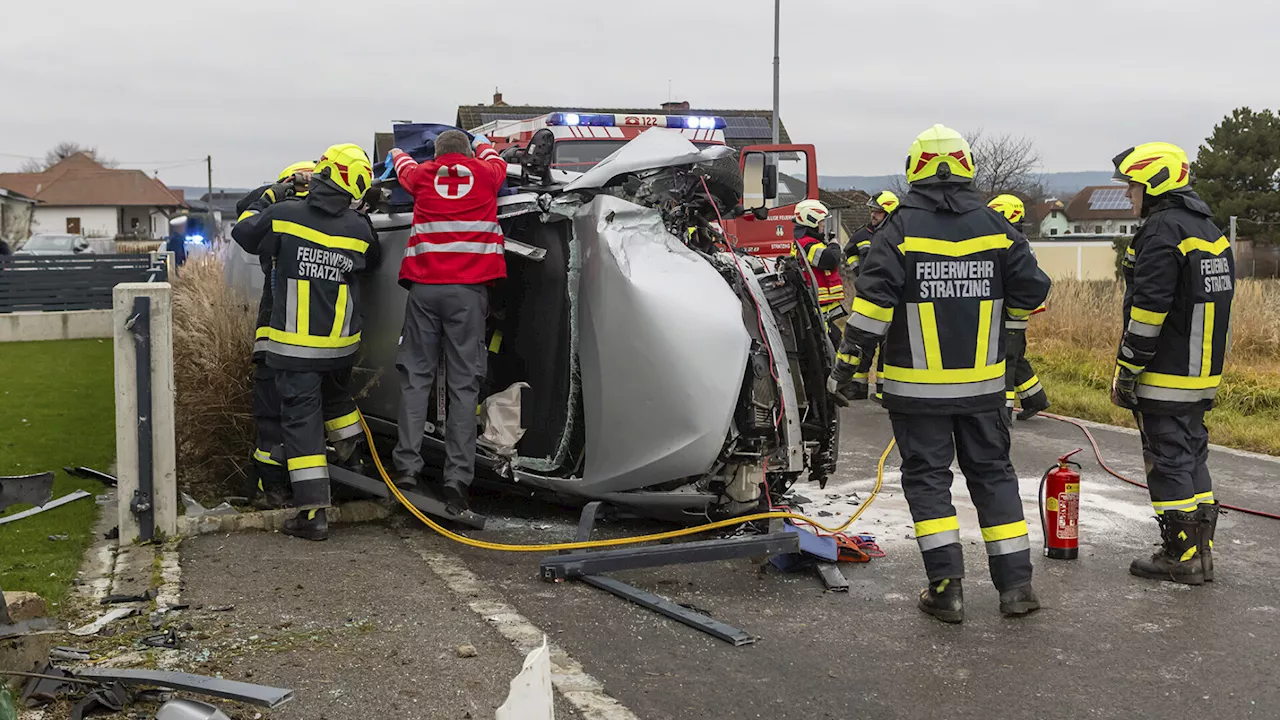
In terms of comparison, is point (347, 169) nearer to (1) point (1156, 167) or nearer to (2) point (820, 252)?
(1) point (1156, 167)

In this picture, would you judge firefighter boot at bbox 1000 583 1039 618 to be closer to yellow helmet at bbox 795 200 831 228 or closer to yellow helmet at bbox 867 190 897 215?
yellow helmet at bbox 867 190 897 215

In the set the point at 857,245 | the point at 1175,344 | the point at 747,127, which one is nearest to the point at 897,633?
the point at 1175,344

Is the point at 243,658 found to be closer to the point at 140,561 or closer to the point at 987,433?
the point at 140,561

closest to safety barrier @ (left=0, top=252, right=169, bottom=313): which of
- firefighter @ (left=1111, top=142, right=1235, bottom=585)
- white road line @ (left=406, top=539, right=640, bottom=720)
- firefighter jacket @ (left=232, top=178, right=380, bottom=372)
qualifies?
firefighter jacket @ (left=232, top=178, right=380, bottom=372)

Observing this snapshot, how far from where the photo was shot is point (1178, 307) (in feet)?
18.0

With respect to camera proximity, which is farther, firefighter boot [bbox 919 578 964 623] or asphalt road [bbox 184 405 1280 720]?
firefighter boot [bbox 919 578 964 623]

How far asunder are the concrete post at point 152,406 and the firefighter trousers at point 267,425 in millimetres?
709

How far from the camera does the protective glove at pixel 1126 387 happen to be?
5512mm

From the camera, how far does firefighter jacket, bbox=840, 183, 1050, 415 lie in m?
4.84

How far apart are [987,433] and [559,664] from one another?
202cm

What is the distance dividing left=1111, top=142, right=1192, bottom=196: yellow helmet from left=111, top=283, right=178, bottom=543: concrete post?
458 centimetres

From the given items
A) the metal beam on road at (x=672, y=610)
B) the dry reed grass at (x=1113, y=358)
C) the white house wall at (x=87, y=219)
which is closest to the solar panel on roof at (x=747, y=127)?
the dry reed grass at (x=1113, y=358)

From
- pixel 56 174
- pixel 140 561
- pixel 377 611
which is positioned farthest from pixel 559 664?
pixel 56 174

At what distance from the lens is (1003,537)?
192 inches
